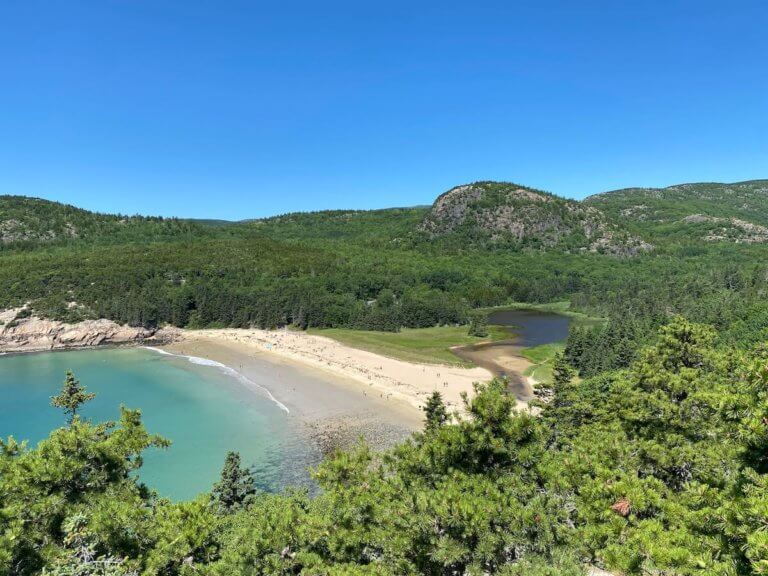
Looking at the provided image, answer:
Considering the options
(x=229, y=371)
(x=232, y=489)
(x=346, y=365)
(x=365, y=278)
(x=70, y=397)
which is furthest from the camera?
(x=365, y=278)

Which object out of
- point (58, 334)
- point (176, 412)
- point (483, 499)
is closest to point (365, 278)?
point (58, 334)

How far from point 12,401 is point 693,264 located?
609 feet

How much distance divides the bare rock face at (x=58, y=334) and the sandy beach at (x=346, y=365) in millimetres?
11237

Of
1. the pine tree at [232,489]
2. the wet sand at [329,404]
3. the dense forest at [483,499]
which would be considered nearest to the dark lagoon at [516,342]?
the wet sand at [329,404]

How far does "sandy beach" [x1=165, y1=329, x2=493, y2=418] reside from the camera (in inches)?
2149

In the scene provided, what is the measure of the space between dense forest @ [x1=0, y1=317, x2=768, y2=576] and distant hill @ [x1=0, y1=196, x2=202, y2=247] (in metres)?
172

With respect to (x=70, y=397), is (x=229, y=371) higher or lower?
lower

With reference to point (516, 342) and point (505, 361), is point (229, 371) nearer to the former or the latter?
point (505, 361)

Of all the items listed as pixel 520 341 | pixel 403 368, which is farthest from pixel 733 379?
pixel 520 341

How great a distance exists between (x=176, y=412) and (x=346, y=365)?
24.1 metres

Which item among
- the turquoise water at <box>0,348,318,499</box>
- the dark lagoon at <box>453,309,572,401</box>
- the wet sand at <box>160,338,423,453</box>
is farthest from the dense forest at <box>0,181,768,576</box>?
the dark lagoon at <box>453,309,572,401</box>

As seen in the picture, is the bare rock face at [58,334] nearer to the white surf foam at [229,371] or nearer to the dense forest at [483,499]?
the white surf foam at [229,371]

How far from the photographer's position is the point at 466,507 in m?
10.1

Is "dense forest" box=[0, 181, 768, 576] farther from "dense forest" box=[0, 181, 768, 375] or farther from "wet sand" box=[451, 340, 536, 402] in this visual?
"dense forest" box=[0, 181, 768, 375]
